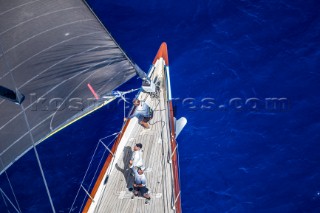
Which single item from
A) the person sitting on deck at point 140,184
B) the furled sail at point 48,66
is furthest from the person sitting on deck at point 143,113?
the person sitting on deck at point 140,184

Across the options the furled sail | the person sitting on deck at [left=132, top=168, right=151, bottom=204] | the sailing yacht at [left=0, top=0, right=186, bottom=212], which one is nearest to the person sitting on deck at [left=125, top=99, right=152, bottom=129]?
the sailing yacht at [left=0, top=0, right=186, bottom=212]

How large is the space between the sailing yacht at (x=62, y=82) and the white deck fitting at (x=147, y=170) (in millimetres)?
46

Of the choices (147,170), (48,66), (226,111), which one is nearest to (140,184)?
(147,170)

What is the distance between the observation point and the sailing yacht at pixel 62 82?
12891mm

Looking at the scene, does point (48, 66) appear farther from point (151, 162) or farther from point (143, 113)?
point (151, 162)

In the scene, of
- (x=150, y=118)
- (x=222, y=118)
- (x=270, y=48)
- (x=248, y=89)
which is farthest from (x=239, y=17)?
(x=150, y=118)

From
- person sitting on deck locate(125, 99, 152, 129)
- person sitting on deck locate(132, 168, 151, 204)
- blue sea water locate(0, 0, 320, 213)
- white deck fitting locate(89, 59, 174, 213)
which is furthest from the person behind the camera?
person sitting on deck locate(125, 99, 152, 129)

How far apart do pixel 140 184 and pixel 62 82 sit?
18.2 feet

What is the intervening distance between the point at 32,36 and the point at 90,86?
118 inches

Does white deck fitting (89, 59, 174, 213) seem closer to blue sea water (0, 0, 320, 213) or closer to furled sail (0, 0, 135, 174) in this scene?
blue sea water (0, 0, 320, 213)

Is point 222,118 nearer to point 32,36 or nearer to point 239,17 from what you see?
point 239,17

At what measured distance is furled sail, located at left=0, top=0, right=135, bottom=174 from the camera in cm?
1284

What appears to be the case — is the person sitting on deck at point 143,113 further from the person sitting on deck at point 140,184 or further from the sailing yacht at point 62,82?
the person sitting on deck at point 140,184

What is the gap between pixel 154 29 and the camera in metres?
23.6
